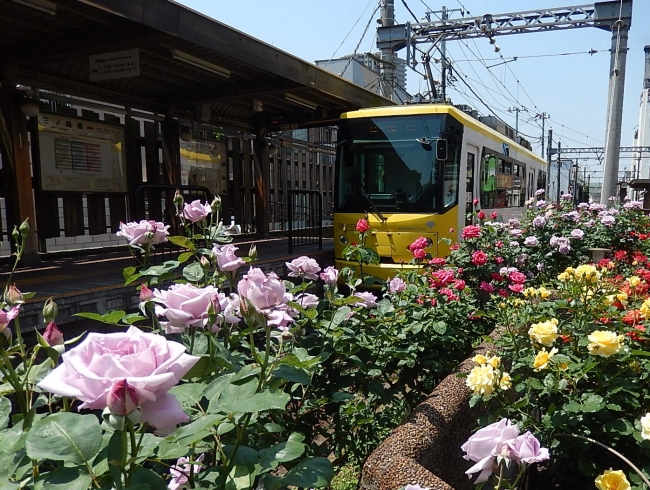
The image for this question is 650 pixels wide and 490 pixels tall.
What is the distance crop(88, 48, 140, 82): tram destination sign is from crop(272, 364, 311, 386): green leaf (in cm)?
584

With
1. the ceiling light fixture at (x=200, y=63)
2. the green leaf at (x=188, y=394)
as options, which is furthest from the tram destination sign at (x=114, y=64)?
the green leaf at (x=188, y=394)

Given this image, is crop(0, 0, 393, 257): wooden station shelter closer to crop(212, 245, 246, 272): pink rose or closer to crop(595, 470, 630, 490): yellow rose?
crop(212, 245, 246, 272): pink rose

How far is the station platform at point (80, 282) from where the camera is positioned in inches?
183

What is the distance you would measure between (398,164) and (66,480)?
7626 millimetres

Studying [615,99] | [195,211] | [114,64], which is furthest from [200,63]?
[615,99]

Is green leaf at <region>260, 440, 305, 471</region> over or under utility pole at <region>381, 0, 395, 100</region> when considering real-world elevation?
under

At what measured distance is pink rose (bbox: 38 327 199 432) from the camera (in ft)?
2.57

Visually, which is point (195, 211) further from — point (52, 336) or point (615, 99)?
point (615, 99)

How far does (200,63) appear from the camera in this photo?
272 inches

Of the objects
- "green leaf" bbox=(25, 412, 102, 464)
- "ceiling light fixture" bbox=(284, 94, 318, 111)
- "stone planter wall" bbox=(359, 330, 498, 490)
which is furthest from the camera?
"ceiling light fixture" bbox=(284, 94, 318, 111)

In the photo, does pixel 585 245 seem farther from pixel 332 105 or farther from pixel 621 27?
pixel 621 27

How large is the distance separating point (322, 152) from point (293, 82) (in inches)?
292

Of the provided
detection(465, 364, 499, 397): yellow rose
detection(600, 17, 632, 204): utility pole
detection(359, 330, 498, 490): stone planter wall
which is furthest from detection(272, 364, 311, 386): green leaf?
detection(600, 17, 632, 204): utility pole

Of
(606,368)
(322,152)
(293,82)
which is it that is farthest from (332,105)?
(606,368)
